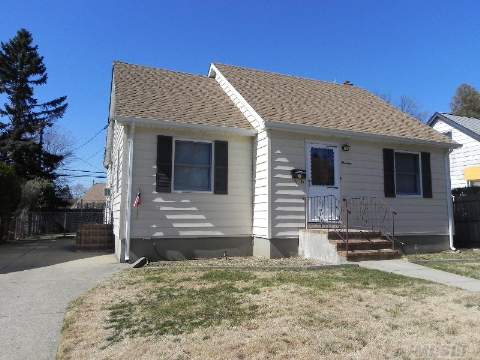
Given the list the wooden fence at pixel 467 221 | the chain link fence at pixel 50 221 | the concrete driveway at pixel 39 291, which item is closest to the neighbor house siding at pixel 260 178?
the concrete driveway at pixel 39 291

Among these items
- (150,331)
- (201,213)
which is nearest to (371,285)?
(150,331)

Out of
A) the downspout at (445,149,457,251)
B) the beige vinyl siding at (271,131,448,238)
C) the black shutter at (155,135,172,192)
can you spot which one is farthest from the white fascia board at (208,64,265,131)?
the downspout at (445,149,457,251)

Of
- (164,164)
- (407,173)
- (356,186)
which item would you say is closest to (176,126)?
Answer: (164,164)

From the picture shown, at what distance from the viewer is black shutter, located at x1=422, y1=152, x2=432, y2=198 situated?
12.2 m

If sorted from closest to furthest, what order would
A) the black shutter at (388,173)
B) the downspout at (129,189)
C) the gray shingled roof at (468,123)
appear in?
the downspout at (129,189) < the black shutter at (388,173) < the gray shingled roof at (468,123)

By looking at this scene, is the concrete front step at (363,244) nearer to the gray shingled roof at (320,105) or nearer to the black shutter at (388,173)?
the black shutter at (388,173)

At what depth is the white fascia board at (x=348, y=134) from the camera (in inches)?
411

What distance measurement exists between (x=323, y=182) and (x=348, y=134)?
1.42m

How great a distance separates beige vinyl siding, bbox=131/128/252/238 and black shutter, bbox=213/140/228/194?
133 mm

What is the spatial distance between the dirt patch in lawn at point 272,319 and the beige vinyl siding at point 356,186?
3071mm

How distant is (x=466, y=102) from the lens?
129 feet

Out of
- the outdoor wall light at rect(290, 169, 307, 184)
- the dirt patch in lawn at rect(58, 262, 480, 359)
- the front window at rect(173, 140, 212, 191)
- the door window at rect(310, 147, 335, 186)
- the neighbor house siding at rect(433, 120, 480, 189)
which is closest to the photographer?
the dirt patch in lawn at rect(58, 262, 480, 359)

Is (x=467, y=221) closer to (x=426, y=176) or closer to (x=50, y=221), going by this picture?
(x=426, y=176)

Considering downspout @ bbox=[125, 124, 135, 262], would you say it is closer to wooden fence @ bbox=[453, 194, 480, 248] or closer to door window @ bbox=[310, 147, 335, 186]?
door window @ bbox=[310, 147, 335, 186]
